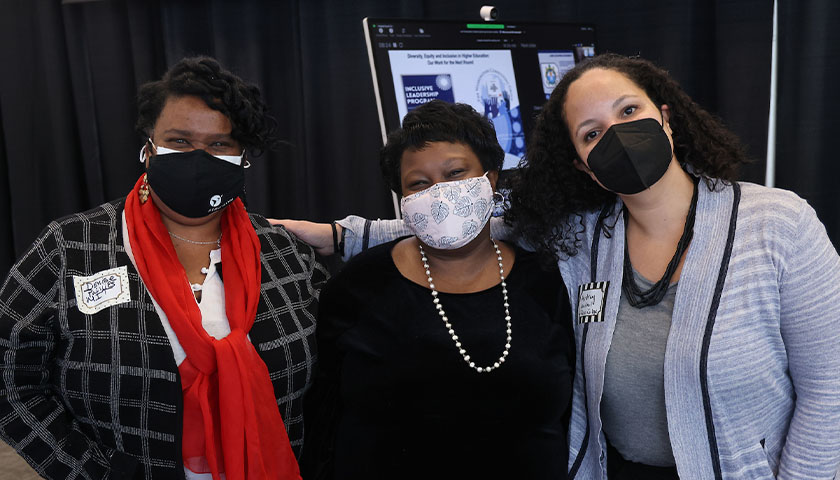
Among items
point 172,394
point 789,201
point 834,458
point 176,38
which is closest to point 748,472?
point 834,458

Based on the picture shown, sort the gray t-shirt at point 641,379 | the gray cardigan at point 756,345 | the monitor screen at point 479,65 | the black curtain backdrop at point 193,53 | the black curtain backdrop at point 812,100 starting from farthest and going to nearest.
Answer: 1. the black curtain backdrop at point 193,53
2. the black curtain backdrop at point 812,100
3. the monitor screen at point 479,65
4. the gray t-shirt at point 641,379
5. the gray cardigan at point 756,345

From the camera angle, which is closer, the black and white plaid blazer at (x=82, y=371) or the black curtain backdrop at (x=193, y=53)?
the black and white plaid blazer at (x=82, y=371)

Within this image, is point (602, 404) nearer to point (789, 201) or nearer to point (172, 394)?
point (789, 201)

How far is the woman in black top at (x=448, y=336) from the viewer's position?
151cm

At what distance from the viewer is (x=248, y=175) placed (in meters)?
3.42

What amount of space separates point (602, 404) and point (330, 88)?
7.25ft

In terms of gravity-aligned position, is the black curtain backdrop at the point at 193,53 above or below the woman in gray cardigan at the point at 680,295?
above

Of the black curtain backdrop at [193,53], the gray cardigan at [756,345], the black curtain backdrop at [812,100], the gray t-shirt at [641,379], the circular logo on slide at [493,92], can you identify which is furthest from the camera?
the black curtain backdrop at [193,53]

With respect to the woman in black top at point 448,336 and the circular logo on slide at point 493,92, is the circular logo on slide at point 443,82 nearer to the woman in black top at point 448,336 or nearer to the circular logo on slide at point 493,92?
the circular logo on slide at point 493,92

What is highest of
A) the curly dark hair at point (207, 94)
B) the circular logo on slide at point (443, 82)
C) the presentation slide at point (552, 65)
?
the presentation slide at point (552, 65)

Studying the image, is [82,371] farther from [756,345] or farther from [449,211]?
[756,345]

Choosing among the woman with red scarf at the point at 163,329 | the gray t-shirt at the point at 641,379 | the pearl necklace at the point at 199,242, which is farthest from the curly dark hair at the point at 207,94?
the gray t-shirt at the point at 641,379

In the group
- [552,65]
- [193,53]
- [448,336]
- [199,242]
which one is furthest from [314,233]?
[193,53]

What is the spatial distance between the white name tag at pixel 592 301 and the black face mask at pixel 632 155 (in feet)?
0.76
